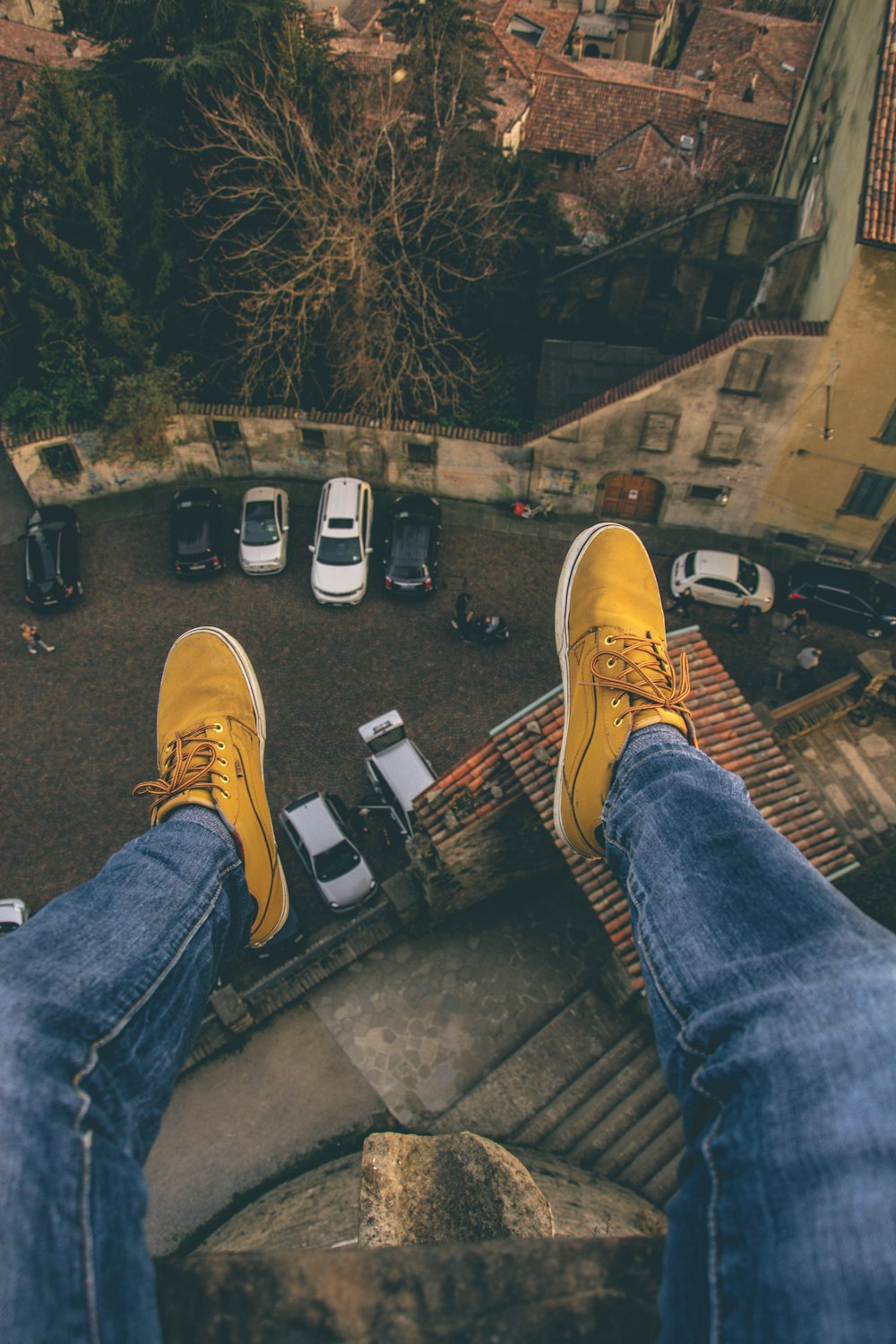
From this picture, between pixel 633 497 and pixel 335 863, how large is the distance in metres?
12.6

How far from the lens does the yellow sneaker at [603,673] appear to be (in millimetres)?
6648

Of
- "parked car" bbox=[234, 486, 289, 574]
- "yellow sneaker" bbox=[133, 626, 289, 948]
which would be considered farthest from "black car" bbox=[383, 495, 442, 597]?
"yellow sneaker" bbox=[133, 626, 289, 948]

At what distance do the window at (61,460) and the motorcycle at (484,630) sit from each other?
11486mm

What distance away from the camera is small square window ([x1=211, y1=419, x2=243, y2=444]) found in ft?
67.2

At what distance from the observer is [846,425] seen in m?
16.8

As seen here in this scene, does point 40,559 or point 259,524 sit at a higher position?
point 259,524

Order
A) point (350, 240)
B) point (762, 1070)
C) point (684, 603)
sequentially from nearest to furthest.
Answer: point (762, 1070) → point (350, 240) → point (684, 603)

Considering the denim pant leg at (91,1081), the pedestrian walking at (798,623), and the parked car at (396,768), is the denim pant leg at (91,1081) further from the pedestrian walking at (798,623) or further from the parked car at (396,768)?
the pedestrian walking at (798,623)

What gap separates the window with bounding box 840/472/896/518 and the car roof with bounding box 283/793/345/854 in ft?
48.3

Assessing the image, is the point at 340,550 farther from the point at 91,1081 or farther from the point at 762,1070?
the point at 762,1070

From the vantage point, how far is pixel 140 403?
62.3ft

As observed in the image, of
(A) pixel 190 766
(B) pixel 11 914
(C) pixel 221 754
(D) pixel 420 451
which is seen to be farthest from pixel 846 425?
(B) pixel 11 914

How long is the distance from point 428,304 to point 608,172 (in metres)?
12.6

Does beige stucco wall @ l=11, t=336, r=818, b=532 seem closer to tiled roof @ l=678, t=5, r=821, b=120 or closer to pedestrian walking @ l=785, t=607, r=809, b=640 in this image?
pedestrian walking @ l=785, t=607, r=809, b=640
